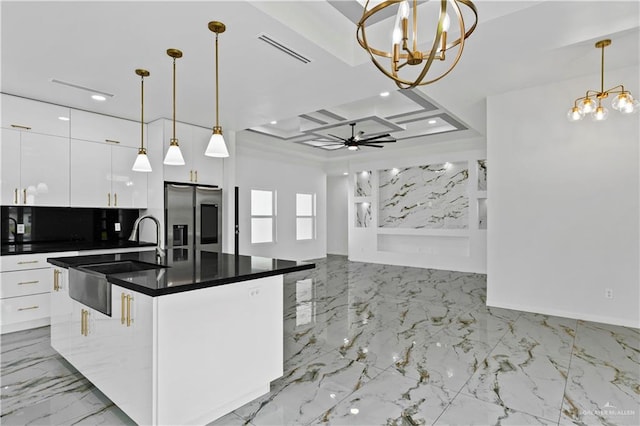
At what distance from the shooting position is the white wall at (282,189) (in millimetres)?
7781

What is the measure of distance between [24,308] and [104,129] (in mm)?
2361

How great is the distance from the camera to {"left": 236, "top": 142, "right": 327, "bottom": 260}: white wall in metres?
7.78

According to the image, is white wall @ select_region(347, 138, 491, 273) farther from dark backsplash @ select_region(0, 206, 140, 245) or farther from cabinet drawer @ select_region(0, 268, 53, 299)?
cabinet drawer @ select_region(0, 268, 53, 299)

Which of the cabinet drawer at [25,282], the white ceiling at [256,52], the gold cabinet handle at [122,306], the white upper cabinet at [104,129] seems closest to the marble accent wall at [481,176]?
the white ceiling at [256,52]

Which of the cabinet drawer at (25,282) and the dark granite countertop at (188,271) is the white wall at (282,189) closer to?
the cabinet drawer at (25,282)

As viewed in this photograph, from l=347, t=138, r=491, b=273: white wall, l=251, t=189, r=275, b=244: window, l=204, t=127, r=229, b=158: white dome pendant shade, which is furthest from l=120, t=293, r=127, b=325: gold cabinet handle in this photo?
l=347, t=138, r=491, b=273: white wall

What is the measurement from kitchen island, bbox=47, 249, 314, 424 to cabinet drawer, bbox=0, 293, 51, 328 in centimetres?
177

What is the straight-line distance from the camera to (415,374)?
8.93ft

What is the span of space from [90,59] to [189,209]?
2434 mm

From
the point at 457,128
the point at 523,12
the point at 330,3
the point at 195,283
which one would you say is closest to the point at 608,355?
the point at 523,12

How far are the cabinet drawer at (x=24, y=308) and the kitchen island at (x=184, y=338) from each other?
177 cm

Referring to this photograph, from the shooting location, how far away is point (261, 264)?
2.55 m

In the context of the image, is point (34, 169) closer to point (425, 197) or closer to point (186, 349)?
point (186, 349)

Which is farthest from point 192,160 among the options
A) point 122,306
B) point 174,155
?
point 122,306
